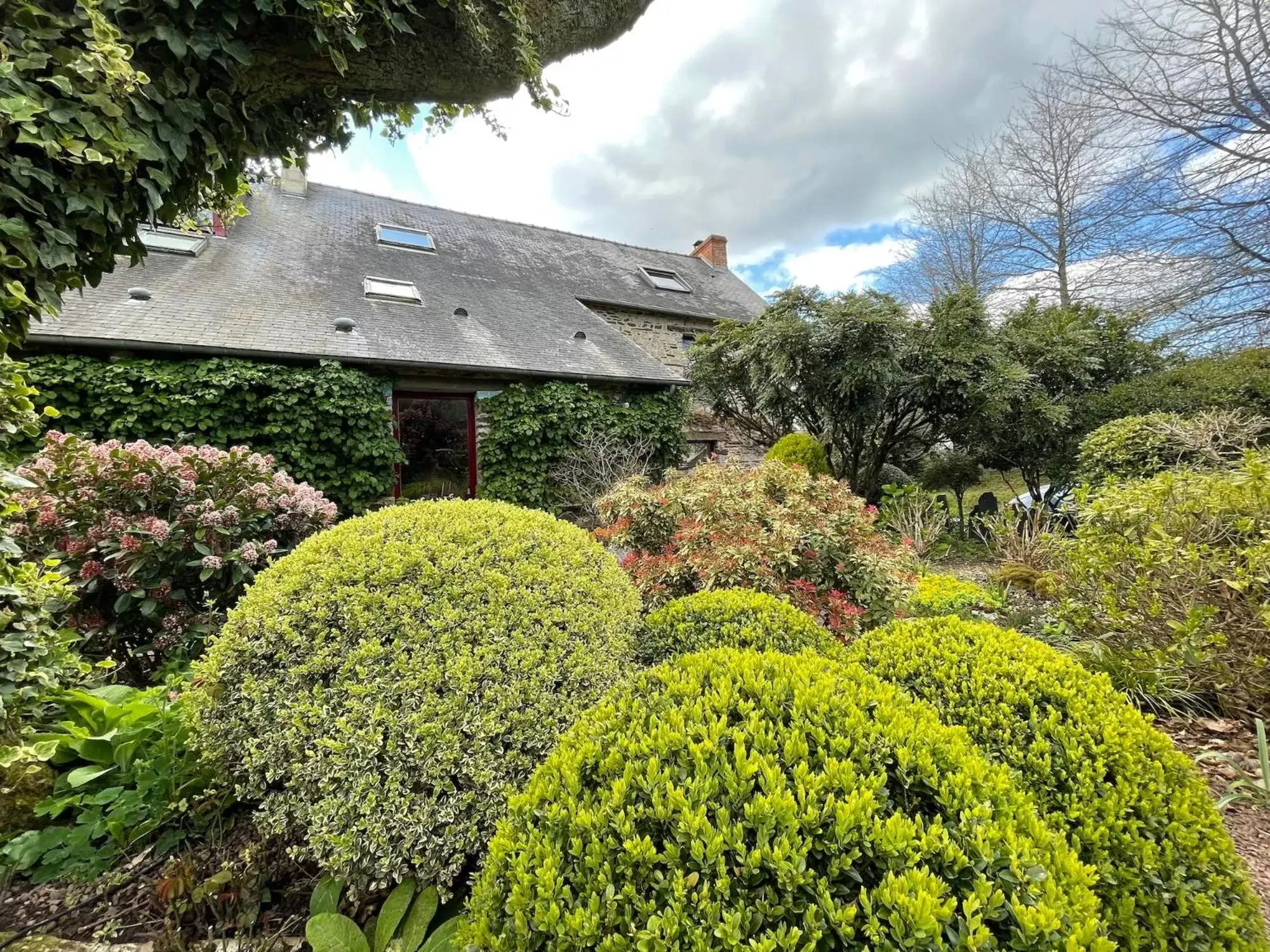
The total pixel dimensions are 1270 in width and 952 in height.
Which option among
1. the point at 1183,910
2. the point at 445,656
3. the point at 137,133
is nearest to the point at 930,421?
the point at 1183,910

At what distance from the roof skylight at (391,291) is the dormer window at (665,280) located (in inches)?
276

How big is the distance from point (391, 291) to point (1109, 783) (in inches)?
410

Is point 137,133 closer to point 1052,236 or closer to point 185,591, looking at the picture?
point 185,591

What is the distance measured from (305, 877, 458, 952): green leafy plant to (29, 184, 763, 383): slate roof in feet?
22.8

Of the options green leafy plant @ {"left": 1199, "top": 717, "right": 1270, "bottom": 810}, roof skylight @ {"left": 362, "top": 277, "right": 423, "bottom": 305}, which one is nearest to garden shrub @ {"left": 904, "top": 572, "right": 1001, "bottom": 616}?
green leafy plant @ {"left": 1199, "top": 717, "right": 1270, "bottom": 810}

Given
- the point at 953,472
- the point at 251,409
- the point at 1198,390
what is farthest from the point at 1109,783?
the point at 953,472

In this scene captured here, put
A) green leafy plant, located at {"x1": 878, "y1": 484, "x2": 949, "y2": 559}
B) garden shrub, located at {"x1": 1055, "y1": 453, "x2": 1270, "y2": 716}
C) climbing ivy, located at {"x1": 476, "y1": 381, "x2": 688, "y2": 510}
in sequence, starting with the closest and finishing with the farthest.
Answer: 1. garden shrub, located at {"x1": 1055, "y1": 453, "x2": 1270, "y2": 716}
2. green leafy plant, located at {"x1": 878, "y1": 484, "x2": 949, "y2": 559}
3. climbing ivy, located at {"x1": 476, "y1": 381, "x2": 688, "y2": 510}

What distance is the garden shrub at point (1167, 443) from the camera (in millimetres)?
5258

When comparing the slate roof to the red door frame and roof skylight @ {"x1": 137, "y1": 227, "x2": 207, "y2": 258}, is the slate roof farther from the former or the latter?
the red door frame

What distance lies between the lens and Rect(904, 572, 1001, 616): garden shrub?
4.15m

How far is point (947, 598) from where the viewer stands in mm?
4461

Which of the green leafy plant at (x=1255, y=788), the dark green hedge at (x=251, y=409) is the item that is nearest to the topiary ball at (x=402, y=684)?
the green leafy plant at (x=1255, y=788)

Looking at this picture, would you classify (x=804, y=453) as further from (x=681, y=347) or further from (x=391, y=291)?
(x=391, y=291)

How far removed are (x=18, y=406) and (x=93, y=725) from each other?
131 centimetres
